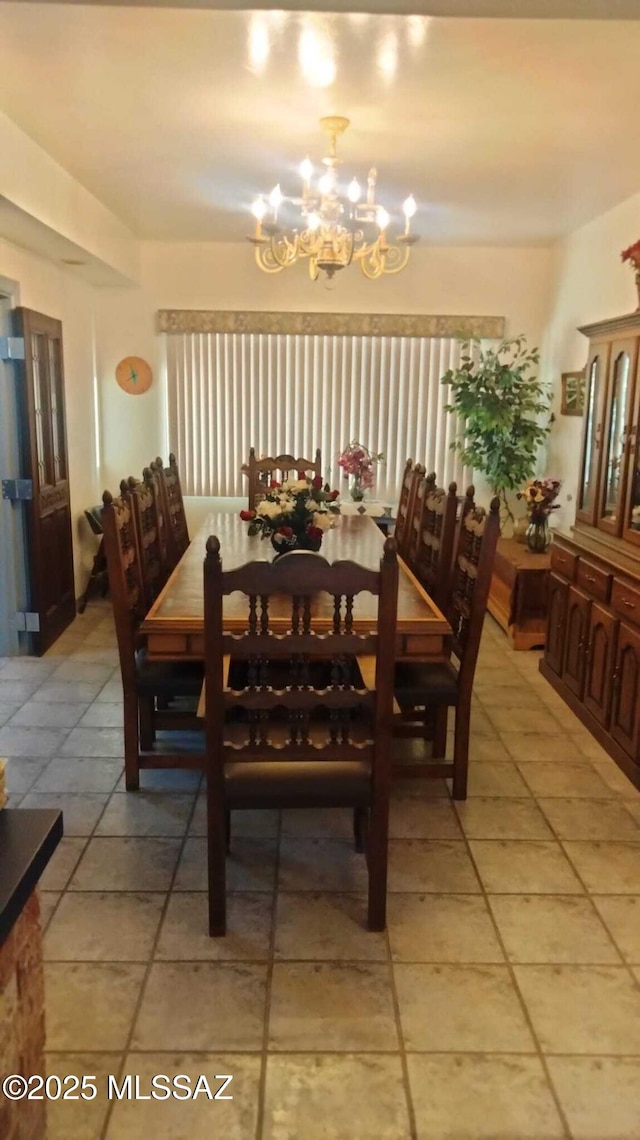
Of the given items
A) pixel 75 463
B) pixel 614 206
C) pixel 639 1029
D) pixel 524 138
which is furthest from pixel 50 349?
pixel 639 1029

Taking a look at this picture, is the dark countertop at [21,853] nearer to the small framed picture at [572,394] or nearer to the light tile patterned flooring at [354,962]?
the light tile patterned flooring at [354,962]

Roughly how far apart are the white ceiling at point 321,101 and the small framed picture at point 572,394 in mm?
1042

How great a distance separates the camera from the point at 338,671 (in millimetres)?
2102

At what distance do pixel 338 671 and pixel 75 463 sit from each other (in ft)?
12.8

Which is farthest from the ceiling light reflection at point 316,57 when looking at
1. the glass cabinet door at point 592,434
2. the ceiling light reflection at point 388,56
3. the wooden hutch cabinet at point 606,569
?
the glass cabinet door at point 592,434

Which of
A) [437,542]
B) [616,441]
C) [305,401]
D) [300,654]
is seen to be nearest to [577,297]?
[616,441]

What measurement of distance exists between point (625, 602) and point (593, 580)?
341mm

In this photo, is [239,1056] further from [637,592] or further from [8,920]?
[637,592]

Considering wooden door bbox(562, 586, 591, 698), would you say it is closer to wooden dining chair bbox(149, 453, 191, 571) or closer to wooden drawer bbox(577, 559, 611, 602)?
wooden drawer bbox(577, 559, 611, 602)

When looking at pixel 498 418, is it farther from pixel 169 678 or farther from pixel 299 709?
pixel 299 709

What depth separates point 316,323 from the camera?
19.1 ft

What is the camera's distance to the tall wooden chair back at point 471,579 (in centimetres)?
278

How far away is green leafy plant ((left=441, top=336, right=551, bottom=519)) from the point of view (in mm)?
5320

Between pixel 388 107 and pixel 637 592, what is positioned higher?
pixel 388 107
